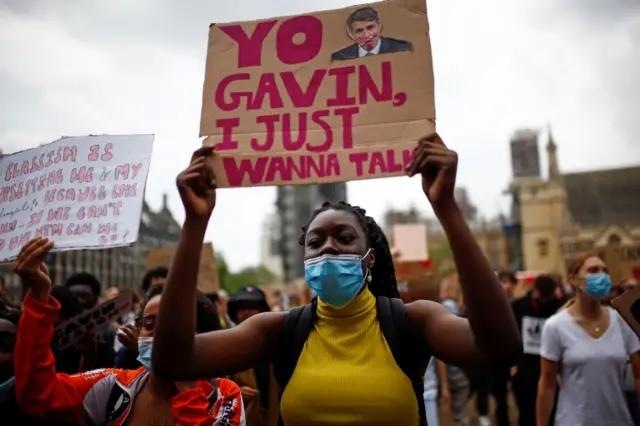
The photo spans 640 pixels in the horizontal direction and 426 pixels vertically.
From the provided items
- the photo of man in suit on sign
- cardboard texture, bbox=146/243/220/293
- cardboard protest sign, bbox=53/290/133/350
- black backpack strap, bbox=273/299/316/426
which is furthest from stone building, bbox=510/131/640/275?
black backpack strap, bbox=273/299/316/426

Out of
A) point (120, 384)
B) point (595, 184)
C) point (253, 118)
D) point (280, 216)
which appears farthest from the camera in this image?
point (280, 216)

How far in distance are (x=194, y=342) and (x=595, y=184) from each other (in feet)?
250

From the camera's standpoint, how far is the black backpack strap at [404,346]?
208 cm

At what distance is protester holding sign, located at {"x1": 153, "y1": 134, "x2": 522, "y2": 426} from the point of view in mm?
1841

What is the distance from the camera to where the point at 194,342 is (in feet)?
6.61

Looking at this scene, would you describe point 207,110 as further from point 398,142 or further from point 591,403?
point 591,403

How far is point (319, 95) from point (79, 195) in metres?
1.36

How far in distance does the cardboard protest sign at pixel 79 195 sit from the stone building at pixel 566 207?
66.7 meters

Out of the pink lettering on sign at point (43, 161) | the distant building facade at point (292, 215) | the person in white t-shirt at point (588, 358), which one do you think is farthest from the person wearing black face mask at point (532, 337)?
the distant building facade at point (292, 215)

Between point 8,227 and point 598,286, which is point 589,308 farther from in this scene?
point 8,227

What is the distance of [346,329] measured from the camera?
7.11 feet

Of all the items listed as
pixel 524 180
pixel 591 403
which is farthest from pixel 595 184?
pixel 591 403

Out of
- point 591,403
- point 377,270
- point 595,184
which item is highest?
point 595,184

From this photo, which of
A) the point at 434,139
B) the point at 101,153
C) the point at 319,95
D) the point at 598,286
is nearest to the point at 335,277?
the point at 434,139
